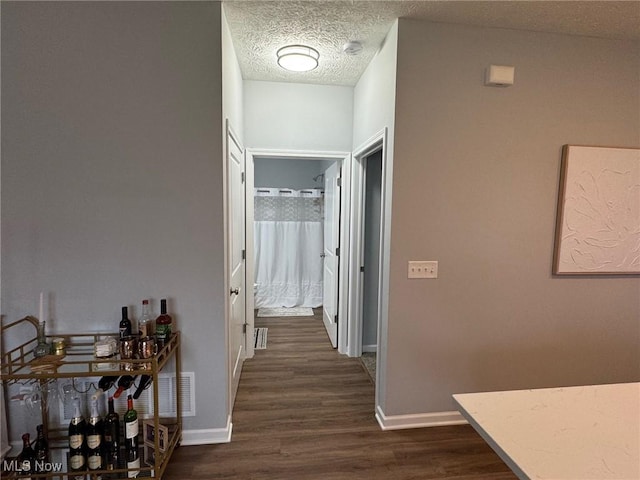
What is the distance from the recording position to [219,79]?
6.33ft

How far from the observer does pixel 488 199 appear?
2.21 metres

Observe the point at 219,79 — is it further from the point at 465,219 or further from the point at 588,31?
the point at 588,31

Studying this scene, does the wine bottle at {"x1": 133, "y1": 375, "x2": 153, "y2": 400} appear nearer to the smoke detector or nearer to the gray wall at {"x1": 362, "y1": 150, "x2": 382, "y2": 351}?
the gray wall at {"x1": 362, "y1": 150, "x2": 382, "y2": 351}

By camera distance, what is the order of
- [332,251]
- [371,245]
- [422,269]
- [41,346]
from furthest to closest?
[332,251] < [371,245] < [422,269] < [41,346]

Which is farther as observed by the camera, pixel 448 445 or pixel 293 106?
pixel 293 106

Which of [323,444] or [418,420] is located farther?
[418,420]

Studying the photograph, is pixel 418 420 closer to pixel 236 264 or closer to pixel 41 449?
pixel 236 264

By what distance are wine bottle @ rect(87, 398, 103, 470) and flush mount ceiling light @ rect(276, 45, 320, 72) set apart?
242cm

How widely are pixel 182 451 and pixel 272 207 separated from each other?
340cm

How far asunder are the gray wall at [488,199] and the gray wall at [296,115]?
3.80 ft

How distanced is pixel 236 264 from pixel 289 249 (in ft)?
7.56

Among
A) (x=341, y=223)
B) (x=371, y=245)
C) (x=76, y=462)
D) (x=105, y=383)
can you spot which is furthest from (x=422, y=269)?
(x=76, y=462)

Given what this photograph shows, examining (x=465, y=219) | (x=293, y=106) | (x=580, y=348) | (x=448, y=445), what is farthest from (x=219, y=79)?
(x=580, y=348)

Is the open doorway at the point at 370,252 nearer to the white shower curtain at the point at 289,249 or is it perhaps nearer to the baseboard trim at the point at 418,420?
the baseboard trim at the point at 418,420
